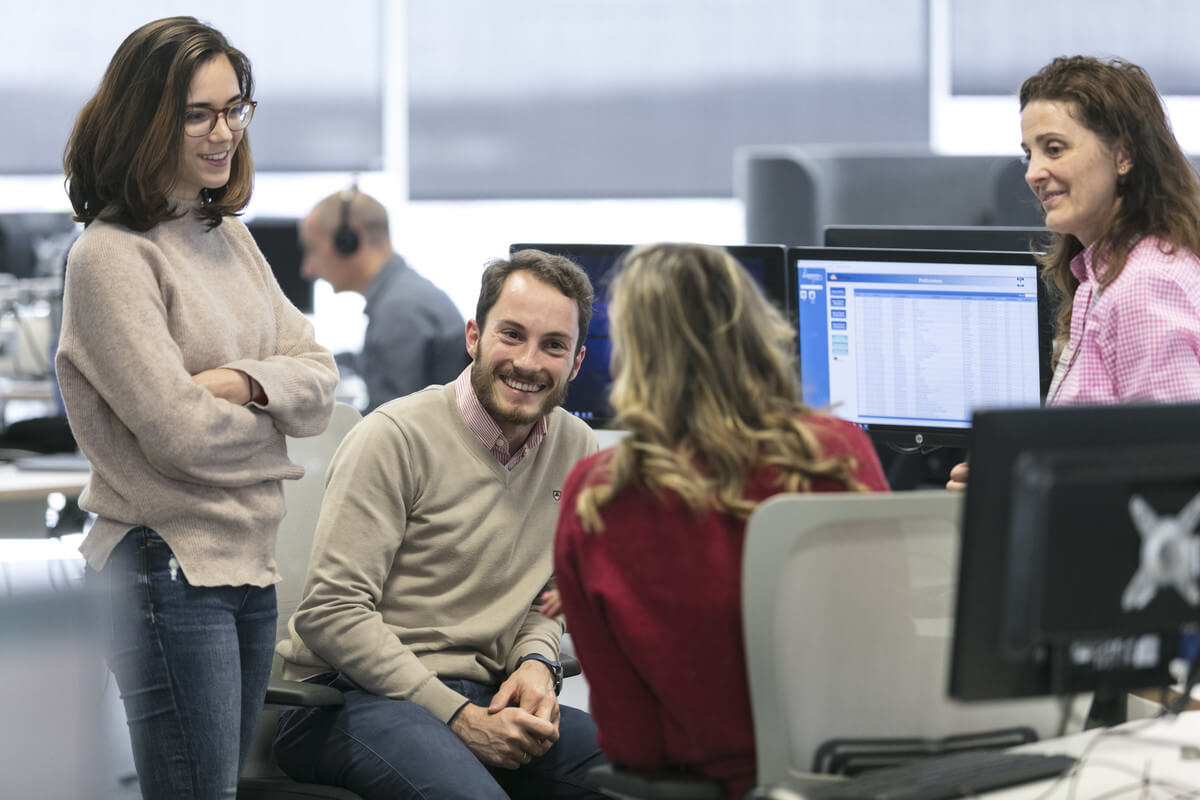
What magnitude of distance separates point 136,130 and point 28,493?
177 centimetres

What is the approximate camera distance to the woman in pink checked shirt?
183 cm

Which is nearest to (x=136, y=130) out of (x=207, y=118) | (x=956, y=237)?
(x=207, y=118)

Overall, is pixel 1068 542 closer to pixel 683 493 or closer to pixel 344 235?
pixel 683 493

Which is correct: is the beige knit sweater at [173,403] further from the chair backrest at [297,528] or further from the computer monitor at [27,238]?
the computer monitor at [27,238]

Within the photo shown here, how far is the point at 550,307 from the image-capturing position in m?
2.18

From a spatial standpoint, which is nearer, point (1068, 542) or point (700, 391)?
point (1068, 542)


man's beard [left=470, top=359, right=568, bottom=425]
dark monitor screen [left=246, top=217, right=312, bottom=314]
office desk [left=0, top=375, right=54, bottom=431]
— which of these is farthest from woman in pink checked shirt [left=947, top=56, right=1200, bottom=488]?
dark monitor screen [left=246, top=217, right=312, bottom=314]

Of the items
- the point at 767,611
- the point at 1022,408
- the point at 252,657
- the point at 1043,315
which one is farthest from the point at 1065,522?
the point at 1043,315

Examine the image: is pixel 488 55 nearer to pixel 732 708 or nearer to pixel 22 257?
pixel 22 257

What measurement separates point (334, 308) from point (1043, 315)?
4242mm

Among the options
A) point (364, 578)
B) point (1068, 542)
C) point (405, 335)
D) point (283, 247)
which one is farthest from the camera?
point (283, 247)

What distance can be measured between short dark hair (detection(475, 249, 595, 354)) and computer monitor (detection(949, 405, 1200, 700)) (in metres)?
1.07

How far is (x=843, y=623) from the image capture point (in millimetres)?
1435

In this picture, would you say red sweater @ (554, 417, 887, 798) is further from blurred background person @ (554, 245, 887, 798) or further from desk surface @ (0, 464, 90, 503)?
desk surface @ (0, 464, 90, 503)
